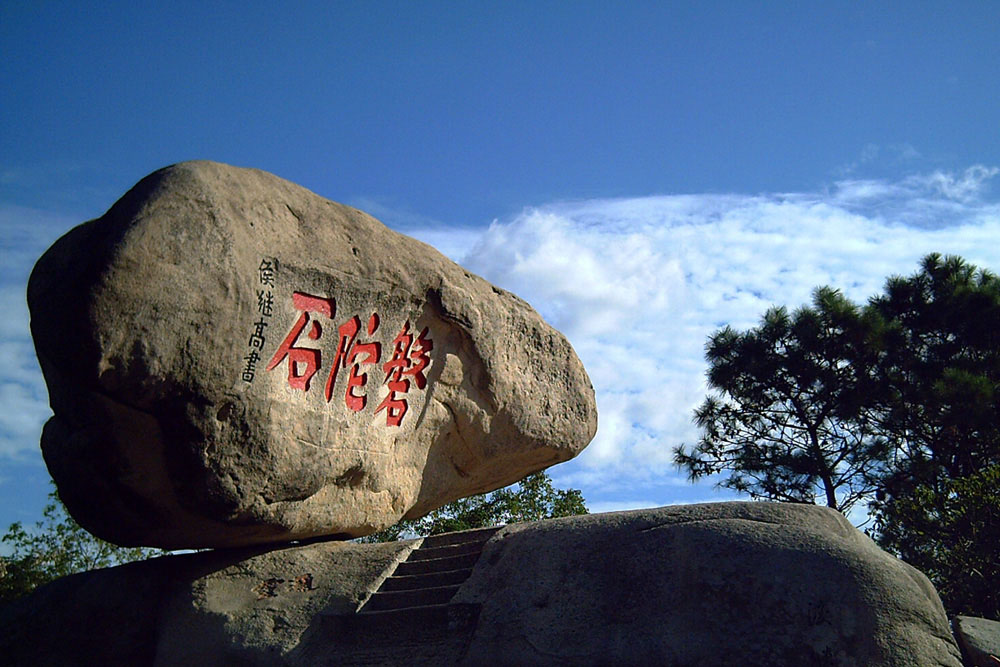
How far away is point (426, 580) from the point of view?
6.59m

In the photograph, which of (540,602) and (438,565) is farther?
(438,565)

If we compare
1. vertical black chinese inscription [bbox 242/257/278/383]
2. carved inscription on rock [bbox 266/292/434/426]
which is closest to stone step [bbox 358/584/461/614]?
carved inscription on rock [bbox 266/292/434/426]

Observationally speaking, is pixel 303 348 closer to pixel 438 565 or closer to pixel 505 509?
pixel 438 565

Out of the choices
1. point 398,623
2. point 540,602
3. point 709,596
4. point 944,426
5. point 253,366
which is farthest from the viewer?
point 944,426

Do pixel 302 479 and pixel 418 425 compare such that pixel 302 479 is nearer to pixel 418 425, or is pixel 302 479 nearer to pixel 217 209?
pixel 418 425

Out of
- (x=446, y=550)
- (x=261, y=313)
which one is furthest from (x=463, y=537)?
(x=261, y=313)

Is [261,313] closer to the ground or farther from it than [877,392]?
closer to the ground

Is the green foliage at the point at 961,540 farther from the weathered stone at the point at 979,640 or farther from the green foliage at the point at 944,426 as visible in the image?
the weathered stone at the point at 979,640

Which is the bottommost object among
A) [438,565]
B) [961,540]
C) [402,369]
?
[438,565]

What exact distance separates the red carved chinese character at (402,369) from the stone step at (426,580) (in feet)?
3.73

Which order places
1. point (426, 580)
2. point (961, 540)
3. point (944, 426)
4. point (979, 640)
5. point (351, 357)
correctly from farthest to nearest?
point (944, 426)
point (961, 540)
point (979, 640)
point (351, 357)
point (426, 580)

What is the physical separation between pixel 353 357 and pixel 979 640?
17.2 ft

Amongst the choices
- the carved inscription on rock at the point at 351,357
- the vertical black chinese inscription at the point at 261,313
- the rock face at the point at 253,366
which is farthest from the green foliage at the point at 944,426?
the vertical black chinese inscription at the point at 261,313

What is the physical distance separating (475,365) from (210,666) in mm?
2913
